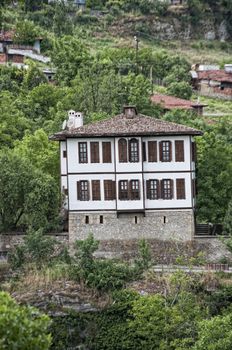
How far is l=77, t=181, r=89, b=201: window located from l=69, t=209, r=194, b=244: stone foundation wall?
0.93 metres

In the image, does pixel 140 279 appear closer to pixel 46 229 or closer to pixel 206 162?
pixel 46 229

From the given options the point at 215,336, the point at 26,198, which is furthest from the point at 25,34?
the point at 215,336

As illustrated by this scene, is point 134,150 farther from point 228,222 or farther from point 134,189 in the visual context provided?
point 228,222

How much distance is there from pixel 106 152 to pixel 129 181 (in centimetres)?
219

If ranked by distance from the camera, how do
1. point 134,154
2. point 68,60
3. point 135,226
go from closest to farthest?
1. point 135,226
2. point 134,154
3. point 68,60

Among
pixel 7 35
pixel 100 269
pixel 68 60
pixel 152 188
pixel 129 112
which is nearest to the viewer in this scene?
pixel 100 269

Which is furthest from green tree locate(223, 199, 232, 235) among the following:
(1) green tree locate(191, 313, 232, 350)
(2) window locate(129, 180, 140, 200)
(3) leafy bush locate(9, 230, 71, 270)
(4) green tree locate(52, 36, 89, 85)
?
(4) green tree locate(52, 36, 89, 85)

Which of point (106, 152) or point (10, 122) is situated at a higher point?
point (10, 122)

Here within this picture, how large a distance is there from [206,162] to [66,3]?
82226mm

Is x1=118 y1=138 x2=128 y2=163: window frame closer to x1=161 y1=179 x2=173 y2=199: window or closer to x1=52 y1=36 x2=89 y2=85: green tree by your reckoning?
x1=161 y1=179 x2=173 y2=199: window

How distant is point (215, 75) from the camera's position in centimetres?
11981

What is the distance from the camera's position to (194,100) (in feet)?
369

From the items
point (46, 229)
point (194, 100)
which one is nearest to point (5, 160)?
point (46, 229)

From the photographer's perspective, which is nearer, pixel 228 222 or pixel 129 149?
pixel 228 222
